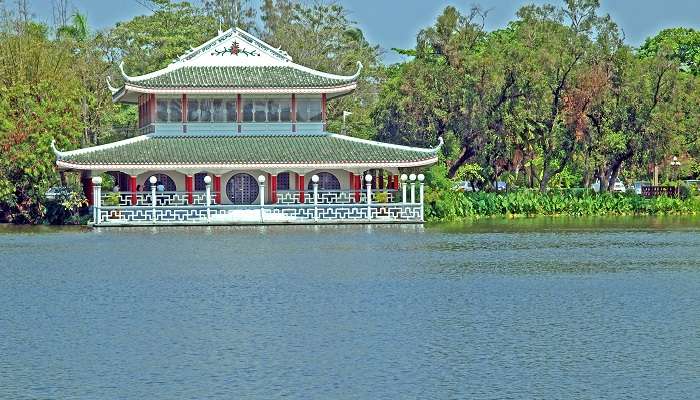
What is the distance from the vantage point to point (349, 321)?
22.6m

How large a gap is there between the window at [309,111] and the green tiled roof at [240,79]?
3.98 ft

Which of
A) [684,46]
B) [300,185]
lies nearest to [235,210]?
[300,185]

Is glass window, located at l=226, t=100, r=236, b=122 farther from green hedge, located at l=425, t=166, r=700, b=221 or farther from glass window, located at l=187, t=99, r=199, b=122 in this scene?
green hedge, located at l=425, t=166, r=700, b=221

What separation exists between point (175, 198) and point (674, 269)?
27.2 meters

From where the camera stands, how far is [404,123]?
63438 mm

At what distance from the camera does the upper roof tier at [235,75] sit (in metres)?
55.4

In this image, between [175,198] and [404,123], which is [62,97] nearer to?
[175,198]

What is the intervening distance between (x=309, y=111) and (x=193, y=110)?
5318 millimetres

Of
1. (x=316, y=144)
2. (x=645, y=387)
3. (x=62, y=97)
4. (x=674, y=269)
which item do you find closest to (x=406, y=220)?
(x=316, y=144)

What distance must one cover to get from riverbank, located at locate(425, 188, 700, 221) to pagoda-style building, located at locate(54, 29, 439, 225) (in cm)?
249

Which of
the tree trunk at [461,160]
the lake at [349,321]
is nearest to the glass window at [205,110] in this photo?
the tree trunk at [461,160]

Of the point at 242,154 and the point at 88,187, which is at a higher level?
the point at 242,154

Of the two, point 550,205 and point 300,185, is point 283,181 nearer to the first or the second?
point 300,185

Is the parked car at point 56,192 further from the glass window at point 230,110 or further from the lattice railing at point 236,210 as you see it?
the glass window at point 230,110
